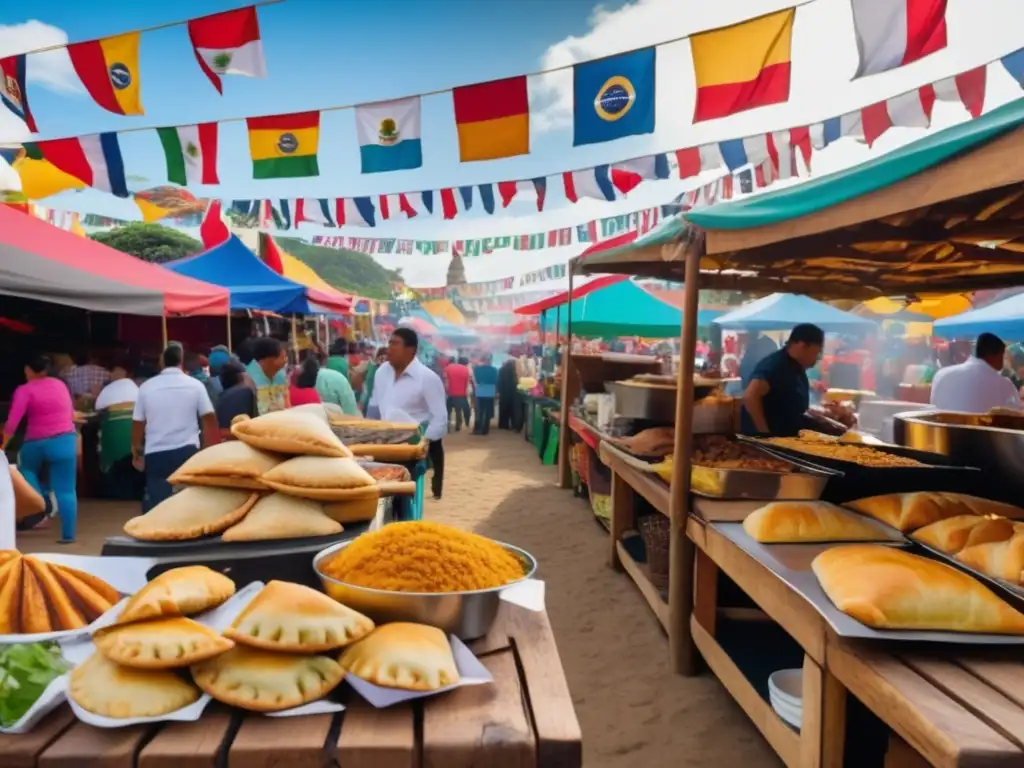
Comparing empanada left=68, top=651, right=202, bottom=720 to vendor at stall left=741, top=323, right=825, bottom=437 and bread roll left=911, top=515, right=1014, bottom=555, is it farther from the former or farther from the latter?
vendor at stall left=741, top=323, right=825, bottom=437

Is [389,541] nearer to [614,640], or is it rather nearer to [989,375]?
[614,640]

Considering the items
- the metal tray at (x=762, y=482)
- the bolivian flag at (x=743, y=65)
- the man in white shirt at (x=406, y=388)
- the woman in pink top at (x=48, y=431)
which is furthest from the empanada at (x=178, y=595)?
the bolivian flag at (x=743, y=65)

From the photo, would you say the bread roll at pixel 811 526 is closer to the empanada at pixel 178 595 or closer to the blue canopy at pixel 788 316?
the empanada at pixel 178 595

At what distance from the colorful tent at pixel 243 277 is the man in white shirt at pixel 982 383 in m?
9.11

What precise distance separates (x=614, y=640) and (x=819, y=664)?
238cm

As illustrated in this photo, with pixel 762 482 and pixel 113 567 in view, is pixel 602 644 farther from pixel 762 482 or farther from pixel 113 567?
pixel 113 567

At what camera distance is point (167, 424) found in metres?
5.12

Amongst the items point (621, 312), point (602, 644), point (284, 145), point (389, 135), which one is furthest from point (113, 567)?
point (621, 312)

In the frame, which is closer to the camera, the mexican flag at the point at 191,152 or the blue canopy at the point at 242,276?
the mexican flag at the point at 191,152

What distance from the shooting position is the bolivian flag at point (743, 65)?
5426mm

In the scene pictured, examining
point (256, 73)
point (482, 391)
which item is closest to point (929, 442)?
point (256, 73)

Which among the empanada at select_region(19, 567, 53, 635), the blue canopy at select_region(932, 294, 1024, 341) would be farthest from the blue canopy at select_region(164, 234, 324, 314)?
the blue canopy at select_region(932, 294, 1024, 341)

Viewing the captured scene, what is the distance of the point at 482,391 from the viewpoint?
48.0ft

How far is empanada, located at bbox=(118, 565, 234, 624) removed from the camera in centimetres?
118
